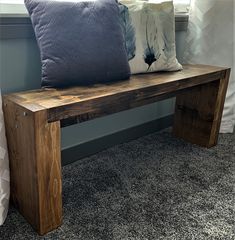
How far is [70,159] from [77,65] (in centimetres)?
62

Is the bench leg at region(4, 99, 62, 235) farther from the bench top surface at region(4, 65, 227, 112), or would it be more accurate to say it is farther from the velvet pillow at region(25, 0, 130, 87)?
the velvet pillow at region(25, 0, 130, 87)

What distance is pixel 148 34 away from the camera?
5.13ft

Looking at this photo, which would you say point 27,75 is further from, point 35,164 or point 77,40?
point 35,164

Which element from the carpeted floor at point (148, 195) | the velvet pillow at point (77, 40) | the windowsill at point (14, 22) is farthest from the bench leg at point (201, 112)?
the windowsill at point (14, 22)

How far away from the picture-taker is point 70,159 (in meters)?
1.64

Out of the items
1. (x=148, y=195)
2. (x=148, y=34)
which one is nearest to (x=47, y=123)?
(x=148, y=195)

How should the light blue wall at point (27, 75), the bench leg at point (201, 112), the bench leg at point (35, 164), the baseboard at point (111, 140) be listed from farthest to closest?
the bench leg at point (201, 112)
the baseboard at point (111, 140)
the light blue wall at point (27, 75)
the bench leg at point (35, 164)

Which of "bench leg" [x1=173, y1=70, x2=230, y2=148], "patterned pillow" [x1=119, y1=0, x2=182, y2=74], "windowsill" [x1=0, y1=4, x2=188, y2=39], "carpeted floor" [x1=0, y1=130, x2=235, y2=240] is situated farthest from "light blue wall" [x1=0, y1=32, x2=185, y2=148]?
"bench leg" [x1=173, y1=70, x2=230, y2=148]

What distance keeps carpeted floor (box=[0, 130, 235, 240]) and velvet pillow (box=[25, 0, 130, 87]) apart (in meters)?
0.52

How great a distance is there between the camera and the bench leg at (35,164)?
1.00 m

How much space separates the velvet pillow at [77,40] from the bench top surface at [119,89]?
55 millimetres

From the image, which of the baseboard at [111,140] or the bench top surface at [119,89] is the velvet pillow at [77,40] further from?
the baseboard at [111,140]

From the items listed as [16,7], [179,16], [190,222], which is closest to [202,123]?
[179,16]

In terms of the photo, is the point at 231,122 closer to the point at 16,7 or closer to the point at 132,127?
the point at 132,127
